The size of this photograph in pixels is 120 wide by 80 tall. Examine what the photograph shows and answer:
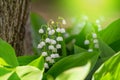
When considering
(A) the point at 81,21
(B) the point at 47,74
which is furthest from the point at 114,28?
(B) the point at 47,74

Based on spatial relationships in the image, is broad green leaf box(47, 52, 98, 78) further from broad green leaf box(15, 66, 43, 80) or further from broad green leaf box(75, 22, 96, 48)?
broad green leaf box(75, 22, 96, 48)

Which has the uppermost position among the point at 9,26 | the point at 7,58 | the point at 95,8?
the point at 7,58

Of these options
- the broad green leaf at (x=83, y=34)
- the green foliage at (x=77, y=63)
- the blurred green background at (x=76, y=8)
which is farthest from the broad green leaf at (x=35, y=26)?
the blurred green background at (x=76, y=8)

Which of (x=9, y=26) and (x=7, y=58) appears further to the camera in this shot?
(x=9, y=26)

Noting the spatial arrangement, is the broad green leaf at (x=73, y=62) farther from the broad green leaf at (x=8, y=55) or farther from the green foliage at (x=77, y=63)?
the broad green leaf at (x=8, y=55)

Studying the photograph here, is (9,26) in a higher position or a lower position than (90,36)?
lower

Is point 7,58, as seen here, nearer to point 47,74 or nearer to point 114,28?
point 47,74

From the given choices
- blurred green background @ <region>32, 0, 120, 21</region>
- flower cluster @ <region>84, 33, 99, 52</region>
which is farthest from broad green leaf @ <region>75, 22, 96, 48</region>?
blurred green background @ <region>32, 0, 120, 21</region>
